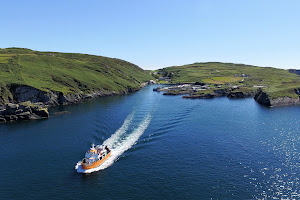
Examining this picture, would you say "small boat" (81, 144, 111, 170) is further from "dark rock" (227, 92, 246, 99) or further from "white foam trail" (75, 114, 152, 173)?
"dark rock" (227, 92, 246, 99)

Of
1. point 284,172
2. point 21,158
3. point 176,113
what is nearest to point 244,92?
point 176,113

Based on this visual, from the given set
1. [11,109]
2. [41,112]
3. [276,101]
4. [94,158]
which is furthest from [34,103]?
[276,101]

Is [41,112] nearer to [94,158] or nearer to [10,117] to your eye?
[10,117]

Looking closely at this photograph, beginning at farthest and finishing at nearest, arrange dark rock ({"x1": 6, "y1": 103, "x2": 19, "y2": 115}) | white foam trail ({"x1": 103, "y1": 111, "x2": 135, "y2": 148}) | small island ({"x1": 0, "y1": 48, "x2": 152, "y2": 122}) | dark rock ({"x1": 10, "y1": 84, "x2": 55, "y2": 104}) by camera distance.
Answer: dark rock ({"x1": 10, "y1": 84, "x2": 55, "y2": 104}) → small island ({"x1": 0, "y1": 48, "x2": 152, "y2": 122}) → dark rock ({"x1": 6, "y1": 103, "x2": 19, "y2": 115}) → white foam trail ({"x1": 103, "y1": 111, "x2": 135, "y2": 148})

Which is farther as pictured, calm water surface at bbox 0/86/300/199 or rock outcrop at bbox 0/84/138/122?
rock outcrop at bbox 0/84/138/122

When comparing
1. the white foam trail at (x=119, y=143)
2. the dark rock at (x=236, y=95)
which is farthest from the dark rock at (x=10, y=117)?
the dark rock at (x=236, y=95)

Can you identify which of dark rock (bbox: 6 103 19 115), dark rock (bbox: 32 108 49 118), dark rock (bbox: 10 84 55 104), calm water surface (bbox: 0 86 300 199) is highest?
dark rock (bbox: 10 84 55 104)

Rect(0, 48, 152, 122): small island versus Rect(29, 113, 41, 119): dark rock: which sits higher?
Rect(0, 48, 152, 122): small island

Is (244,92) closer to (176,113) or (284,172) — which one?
(176,113)

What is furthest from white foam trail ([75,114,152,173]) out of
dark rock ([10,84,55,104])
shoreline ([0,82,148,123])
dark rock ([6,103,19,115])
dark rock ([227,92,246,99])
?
dark rock ([227,92,246,99])
